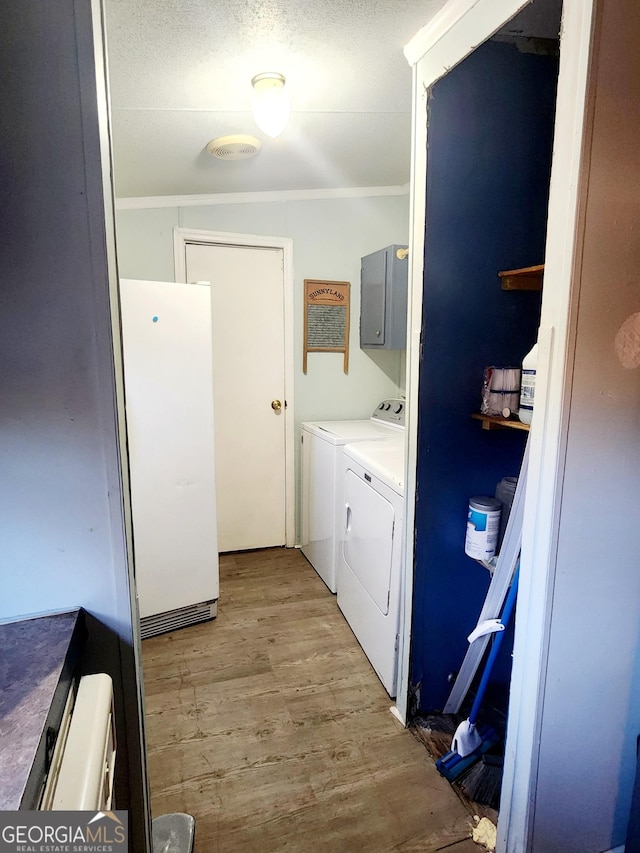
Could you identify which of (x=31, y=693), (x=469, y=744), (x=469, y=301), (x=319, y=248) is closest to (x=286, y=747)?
(x=469, y=744)

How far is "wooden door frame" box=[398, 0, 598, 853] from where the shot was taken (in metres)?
0.98

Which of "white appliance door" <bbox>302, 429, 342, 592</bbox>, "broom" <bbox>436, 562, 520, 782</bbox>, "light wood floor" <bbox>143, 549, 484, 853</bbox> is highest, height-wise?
"white appliance door" <bbox>302, 429, 342, 592</bbox>

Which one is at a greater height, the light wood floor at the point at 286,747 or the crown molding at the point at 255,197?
the crown molding at the point at 255,197

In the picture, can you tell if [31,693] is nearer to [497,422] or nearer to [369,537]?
[497,422]

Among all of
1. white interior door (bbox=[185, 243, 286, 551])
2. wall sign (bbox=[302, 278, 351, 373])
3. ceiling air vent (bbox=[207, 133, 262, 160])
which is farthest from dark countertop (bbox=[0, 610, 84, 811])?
wall sign (bbox=[302, 278, 351, 373])

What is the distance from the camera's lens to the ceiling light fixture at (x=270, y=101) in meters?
1.63

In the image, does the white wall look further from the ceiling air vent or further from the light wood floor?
the light wood floor

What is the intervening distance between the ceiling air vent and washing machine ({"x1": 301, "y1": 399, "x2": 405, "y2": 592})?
58.5 inches

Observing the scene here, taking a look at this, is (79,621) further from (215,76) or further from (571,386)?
(215,76)

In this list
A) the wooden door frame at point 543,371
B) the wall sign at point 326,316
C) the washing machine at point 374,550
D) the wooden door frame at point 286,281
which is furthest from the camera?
the wall sign at point 326,316

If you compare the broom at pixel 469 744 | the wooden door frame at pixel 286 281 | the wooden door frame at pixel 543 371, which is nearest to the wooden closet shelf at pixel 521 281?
the wooden door frame at pixel 543 371

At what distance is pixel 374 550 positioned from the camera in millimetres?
2010

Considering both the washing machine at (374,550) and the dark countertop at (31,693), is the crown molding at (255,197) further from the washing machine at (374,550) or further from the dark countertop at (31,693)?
the dark countertop at (31,693)

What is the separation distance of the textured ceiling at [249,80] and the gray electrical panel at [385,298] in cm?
52
